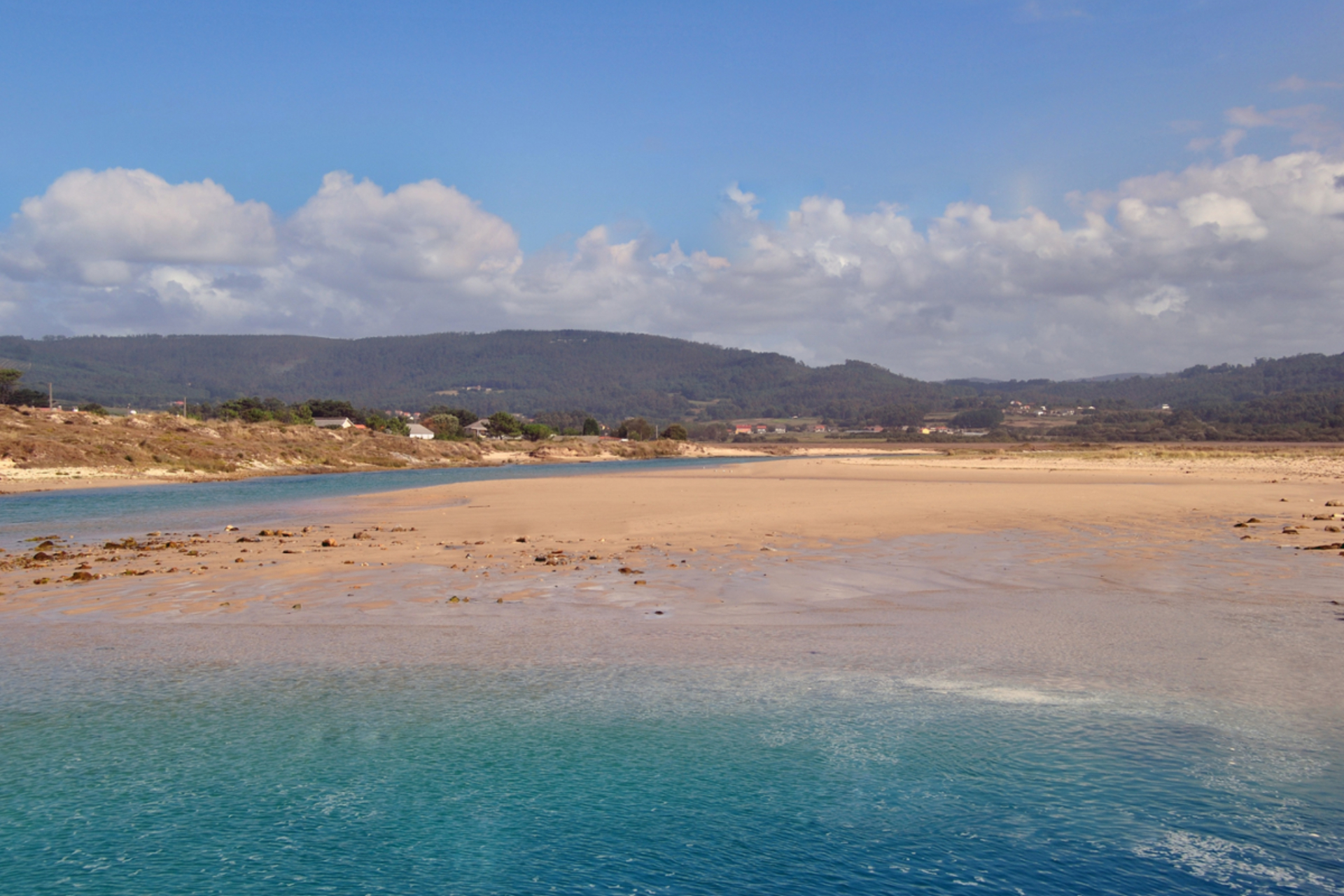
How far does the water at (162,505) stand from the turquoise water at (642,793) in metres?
18.3

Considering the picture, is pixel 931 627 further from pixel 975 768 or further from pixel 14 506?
pixel 14 506

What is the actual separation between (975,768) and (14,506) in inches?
1507

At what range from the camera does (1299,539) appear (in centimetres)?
1739

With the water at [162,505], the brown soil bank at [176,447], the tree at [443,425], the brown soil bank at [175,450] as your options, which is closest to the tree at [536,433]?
the tree at [443,425]

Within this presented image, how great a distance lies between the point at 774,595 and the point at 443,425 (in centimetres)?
13868

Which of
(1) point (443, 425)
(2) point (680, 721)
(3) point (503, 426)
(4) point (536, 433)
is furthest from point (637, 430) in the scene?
(2) point (680, 721)

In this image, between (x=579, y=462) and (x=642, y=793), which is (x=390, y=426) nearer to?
(x=579, y=462)

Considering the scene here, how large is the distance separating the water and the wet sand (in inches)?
159

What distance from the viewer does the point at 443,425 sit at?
14512cm

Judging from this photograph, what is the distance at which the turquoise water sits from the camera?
4848 mm

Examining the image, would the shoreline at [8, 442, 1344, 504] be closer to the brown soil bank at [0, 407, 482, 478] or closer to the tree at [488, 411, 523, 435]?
the brown soil bank at [0, 407, 482, 478]

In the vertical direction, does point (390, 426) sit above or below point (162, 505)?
above

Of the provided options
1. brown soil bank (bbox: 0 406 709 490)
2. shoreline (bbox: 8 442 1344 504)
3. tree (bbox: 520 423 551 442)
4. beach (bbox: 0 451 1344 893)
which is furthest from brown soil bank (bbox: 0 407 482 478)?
tree (bbox: 520 423 551 442)

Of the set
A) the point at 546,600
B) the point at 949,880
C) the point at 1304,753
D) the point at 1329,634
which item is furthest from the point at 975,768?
the point at 546,600
